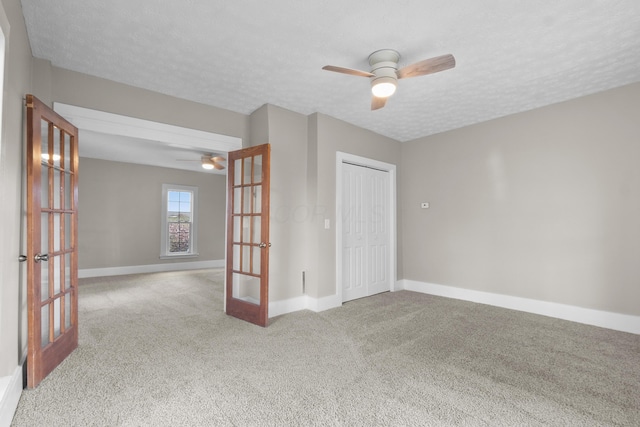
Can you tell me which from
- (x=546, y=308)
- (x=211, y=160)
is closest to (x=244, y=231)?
(x=211, y=160)

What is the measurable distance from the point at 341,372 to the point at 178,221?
6.68m

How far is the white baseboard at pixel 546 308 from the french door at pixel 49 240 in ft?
15.1

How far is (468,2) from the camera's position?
2088 mm

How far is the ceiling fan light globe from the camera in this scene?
270 centimetres

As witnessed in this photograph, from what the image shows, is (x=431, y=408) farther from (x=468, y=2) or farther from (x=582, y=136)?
(x=582, y=136)

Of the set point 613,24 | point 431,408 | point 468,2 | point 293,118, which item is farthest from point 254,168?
point 613,24

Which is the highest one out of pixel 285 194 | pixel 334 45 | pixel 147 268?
pixel 334 45

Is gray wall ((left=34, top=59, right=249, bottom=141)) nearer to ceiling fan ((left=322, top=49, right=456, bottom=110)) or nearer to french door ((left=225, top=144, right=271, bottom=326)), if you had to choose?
french door ((left=225, top=144, right=271, bottom=326))

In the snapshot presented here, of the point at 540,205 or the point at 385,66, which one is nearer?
the point at 385,66

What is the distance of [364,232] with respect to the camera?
485 centimetres

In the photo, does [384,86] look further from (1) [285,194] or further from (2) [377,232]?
(2) [377,232]

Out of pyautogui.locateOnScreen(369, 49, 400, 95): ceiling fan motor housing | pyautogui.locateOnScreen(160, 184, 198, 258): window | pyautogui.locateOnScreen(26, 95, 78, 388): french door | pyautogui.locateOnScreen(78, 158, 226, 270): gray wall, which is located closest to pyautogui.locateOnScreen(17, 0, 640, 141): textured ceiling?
pyautogui.locateOnScreen(369, 49, 400, 95): ceiling fan motor housing

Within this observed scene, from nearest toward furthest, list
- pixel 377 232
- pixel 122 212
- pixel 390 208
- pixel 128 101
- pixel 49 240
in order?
pixel 49 240 < pixel 128 101 < pixel 377 232 < pixel 390 208 < pixel 122 212

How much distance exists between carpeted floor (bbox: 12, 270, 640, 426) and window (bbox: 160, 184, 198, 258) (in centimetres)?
387
